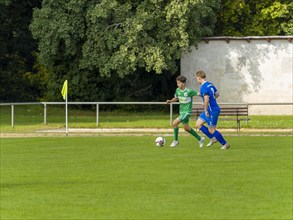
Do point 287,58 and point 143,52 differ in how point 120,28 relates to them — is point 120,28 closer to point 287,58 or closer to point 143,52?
point 143,52

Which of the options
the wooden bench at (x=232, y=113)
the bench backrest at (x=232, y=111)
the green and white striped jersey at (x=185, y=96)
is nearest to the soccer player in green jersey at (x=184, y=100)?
the green and white striped jersey at (x=185, y=96)

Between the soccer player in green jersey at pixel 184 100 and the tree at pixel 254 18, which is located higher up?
the tree at pixel 254 18

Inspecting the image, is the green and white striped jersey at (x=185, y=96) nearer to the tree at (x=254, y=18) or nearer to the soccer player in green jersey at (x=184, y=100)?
the soccer player in green jersey at (x=184, y=100)

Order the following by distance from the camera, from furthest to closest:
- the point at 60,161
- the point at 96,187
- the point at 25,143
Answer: the point at 25,143
the point at 60,161
the point at 96,187

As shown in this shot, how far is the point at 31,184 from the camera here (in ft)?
65.2

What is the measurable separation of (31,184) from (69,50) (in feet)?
109

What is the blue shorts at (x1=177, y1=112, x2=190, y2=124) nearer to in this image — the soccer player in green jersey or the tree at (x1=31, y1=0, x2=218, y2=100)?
the soccer player in green jersey

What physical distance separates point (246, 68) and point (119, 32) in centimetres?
676

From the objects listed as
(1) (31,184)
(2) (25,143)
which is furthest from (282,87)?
(1) (31,184)

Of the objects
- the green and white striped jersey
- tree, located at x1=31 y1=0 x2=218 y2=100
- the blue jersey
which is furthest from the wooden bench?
the blue jersey

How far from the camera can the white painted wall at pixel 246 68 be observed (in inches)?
2106

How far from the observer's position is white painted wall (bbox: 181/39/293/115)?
53.5 m

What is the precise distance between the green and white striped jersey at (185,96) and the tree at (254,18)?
24.5 metres

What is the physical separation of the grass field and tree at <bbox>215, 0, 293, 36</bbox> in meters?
23.9
